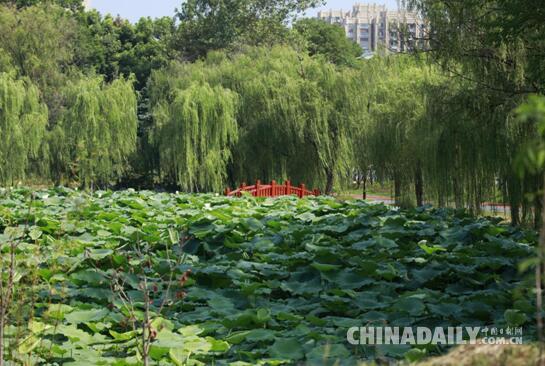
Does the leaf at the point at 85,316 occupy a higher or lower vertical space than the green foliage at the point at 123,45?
lower

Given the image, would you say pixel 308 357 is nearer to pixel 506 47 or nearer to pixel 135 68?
pixel 506 47

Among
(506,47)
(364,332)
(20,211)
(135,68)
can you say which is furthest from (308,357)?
(135,68)

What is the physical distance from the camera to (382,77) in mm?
18531

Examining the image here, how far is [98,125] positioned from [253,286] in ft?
49.9

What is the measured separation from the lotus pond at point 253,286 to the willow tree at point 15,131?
1126 cm

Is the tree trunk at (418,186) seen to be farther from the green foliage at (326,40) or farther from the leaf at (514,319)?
the green foliage at (326,40)

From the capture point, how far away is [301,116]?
18203 mm

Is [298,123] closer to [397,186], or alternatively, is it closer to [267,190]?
[397,186]

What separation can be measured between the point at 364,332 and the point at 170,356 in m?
0.91

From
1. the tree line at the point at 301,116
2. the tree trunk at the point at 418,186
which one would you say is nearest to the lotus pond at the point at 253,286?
the tree line at the point at 301,116

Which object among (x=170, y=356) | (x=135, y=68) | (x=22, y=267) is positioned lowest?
(x=170, y=356)

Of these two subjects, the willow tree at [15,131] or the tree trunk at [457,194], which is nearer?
the tree trunk at [457,194]

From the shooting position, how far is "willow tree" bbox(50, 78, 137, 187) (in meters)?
18.8

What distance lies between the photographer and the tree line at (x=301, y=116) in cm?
909
